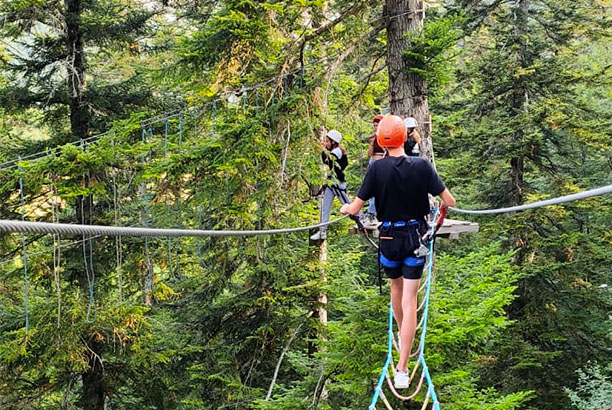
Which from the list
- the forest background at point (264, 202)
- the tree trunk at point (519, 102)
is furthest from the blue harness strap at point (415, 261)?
the tree trunk at point (519, 102)

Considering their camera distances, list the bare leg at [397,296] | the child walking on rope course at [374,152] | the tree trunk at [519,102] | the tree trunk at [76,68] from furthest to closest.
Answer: the tree trunk at [519,102]
the tree trunk at [76,68]
the child walking on rope course at [374,152]
the bare leg at [397,296]

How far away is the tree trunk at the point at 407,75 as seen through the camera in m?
6.25

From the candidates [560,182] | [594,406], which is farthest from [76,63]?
[594,406]

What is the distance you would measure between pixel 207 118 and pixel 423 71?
9.93 ft

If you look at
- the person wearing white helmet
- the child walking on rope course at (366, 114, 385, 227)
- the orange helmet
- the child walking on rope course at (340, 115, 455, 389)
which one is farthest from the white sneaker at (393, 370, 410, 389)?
the person wearing white helmet

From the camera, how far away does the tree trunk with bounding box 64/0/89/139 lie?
926 cm

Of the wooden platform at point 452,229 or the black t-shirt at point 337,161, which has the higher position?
the black t-shirt at point 337,161

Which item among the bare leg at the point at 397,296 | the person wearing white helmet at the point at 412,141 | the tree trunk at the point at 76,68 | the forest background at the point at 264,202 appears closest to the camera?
the bare leg at the point at 397,296

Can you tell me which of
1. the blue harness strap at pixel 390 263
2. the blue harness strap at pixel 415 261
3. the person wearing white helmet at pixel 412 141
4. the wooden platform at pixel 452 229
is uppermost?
the person wearing white helmet at pixel 412 141

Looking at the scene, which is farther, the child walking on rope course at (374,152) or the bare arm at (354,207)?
the child walking on rope course at (374,152)

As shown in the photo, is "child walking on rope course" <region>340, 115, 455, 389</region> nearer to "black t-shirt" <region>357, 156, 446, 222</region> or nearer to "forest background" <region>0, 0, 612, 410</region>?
"black t-shirt" <region>357, 156, 446, 222</region>

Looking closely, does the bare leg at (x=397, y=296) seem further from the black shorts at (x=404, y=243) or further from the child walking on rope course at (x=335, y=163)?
the child walking on rope course at (x=335, y=163)

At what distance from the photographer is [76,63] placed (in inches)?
380

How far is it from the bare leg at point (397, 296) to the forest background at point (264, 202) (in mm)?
836
